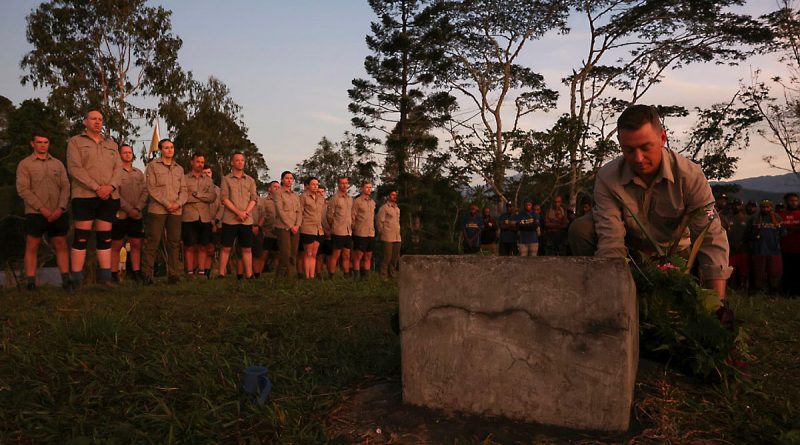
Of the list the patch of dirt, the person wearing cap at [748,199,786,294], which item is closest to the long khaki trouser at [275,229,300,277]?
the patch of dirt

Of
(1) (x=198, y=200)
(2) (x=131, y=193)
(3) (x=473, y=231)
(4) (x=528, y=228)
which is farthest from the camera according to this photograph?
(3) (x=473, y=231)

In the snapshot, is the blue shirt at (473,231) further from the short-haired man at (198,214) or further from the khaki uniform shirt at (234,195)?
the short-haired man at (198,214)

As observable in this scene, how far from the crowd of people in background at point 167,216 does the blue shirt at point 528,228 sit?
10.5 ft

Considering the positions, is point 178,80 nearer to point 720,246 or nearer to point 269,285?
point 269,285

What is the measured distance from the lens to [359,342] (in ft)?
12.4

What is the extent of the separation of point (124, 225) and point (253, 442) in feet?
21.7

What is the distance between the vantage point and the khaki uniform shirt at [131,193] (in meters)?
8.03

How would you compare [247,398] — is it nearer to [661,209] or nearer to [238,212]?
[661,209]

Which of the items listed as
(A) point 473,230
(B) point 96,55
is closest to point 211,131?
(B) point 96,55

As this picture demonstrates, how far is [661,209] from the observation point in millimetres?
3291

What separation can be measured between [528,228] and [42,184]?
9.91 m

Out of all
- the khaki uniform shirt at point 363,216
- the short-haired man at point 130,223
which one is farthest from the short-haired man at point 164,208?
the khaki uniform shirt at point 363,216

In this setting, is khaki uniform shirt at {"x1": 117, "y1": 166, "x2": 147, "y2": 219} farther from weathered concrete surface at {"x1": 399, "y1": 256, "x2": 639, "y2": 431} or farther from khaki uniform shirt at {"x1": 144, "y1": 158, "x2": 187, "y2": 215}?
weathered concrete surface at {"x1": 399, "y1": 256, "x2": 639, "y2": 431}

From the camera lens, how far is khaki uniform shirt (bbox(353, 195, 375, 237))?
11.8 metres
